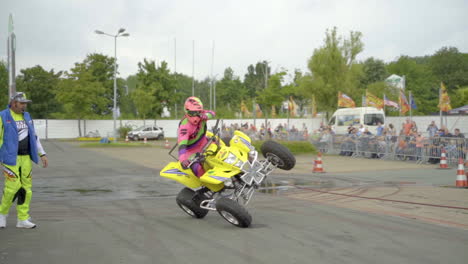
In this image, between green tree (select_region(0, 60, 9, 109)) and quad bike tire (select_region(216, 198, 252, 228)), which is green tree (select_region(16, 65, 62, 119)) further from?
quad bike tire (select_region(216, 198, 252, 228))

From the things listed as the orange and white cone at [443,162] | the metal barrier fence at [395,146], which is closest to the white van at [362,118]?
the metal barrier fence at [395,146]

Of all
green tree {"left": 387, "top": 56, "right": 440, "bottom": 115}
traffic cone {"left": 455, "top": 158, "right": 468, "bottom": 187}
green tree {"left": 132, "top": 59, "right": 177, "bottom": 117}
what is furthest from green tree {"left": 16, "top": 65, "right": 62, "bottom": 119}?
traffic cone {"left": 455, "top": 158, "right": 468, "bottom": 187}

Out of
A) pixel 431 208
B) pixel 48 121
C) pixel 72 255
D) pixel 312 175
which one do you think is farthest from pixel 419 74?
pixel 72 255

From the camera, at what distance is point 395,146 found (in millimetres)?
21906

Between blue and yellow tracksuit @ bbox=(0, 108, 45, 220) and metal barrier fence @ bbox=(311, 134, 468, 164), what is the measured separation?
16.7 metres

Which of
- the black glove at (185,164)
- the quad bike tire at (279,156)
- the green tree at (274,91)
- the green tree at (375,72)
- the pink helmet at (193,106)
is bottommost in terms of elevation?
the black glove at (185,164)

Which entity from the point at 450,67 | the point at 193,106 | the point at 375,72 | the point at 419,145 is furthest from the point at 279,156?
the point at 450,67

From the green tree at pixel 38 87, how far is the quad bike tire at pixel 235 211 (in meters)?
65.5

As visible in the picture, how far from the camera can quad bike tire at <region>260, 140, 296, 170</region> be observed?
24.1 feet

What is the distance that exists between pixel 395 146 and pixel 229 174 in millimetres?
16826

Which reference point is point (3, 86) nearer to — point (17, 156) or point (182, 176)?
point (17, 156)

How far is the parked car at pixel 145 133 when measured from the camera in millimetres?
50125

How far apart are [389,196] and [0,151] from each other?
7951 mm

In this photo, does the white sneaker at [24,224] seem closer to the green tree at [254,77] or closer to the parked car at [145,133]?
the parked car at [145,133]
